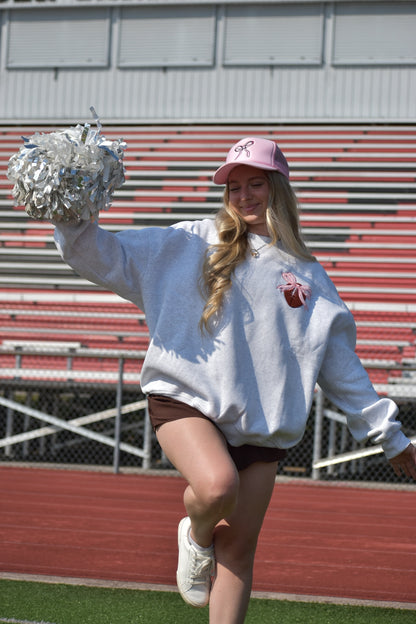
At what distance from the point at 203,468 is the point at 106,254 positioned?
0.66 m

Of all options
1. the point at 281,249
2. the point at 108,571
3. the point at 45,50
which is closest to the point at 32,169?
the point at 281,249

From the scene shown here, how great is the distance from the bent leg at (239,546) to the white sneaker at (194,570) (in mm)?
41

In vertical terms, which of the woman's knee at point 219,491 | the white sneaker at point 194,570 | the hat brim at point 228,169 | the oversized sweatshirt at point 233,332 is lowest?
the white sneaker at point 194,570

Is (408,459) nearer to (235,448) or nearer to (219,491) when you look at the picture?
(235,448)

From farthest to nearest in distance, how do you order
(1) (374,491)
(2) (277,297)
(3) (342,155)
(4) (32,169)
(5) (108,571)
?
(3) (342,155)
(1) (374,491)
(5) (108,571)
(2) (277,297)
(4) (32,169)

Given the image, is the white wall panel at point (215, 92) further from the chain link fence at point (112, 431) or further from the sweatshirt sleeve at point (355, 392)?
the sweatshirt sleeve at point (355, 392)

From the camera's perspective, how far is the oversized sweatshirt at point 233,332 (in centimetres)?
261

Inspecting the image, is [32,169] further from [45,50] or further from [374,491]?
[45,50]

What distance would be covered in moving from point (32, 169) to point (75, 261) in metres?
0.29

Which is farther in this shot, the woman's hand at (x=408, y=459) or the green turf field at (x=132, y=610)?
the green turf field at (x=132, y=610)

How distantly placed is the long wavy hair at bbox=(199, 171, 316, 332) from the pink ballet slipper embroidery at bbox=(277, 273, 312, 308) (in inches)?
4.5

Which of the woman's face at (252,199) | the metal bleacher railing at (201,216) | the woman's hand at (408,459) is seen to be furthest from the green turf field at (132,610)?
the metal bleacher railing at (201,216)

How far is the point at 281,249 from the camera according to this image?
279 centimetres

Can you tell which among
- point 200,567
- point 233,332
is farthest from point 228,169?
point 200,567
